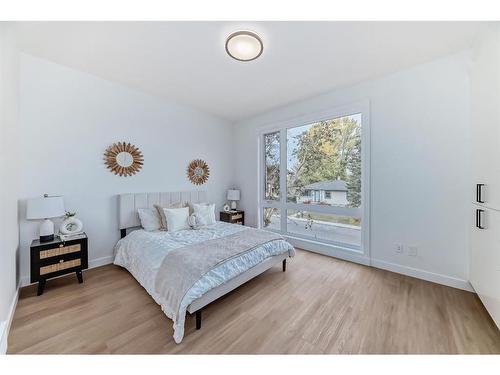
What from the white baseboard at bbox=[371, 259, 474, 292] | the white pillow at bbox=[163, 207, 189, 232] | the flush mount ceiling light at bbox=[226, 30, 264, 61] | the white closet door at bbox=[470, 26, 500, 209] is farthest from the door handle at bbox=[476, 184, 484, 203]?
the white pillow at bbox=[163, 207, 189, 232]

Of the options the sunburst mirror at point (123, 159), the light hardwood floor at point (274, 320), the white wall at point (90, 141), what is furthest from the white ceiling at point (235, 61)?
the light hardwood floor at point (274, 320)

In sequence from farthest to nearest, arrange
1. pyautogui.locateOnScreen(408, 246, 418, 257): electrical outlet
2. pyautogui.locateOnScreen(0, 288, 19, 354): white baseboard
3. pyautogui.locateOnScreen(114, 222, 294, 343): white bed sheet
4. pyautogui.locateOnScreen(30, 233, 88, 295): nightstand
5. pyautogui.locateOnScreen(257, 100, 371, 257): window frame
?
pyautogui.locateOnScreen(257, 100, 371, 257): window frame
pyautogui.locateOnScreen(408, 246, 418, 257): electrical outlet
pyautogui.locateOnScreen(30, 233, 88, 295): nightstand
pyautogui.locateOnScreen(114, 222, 294, 343): white bed sheet
pyautogui.locateOnScreen(0, 288, 19, 354): white baseboard

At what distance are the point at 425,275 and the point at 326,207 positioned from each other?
4.64 ft

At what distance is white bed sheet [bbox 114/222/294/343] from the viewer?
162cm

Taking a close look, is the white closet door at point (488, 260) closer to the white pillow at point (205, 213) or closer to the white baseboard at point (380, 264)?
the white baseboard at point (380, 264)

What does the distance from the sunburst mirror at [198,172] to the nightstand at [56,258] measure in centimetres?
187

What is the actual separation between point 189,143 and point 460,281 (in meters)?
4.25

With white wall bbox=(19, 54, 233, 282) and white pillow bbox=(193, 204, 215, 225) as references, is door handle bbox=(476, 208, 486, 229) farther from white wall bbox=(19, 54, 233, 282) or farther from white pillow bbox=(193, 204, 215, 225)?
white wall bbox=(19, 54, 233, 282)

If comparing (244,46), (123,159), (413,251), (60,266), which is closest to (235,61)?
(244,46)

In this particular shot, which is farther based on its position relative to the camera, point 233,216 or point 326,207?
point 233,216

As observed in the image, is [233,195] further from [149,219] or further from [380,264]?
[380,264]

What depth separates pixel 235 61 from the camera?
2.29 meters

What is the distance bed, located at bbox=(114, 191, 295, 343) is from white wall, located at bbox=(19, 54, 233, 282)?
0.28 metres
